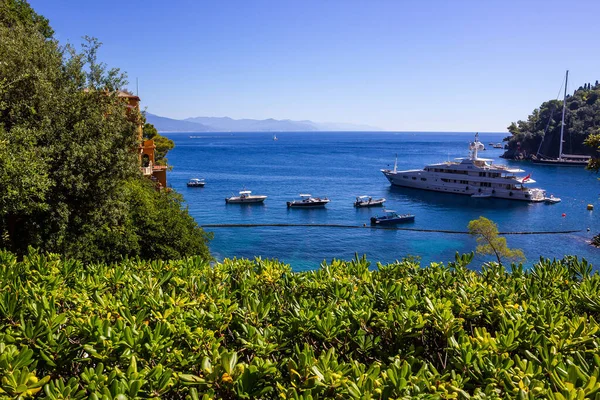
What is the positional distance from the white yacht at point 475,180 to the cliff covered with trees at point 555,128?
5410cm

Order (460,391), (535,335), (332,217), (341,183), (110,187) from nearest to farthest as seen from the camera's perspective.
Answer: (460,391)
(535,335)
(110,187)
(332,217)
(341,183)

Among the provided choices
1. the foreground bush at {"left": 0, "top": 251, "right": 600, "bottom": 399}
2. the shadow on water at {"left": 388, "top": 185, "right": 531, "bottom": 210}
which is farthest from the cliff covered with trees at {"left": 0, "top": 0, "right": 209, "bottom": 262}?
the shadow on water at {"left": 388, "top": 185, "right": 531, "bottom": 210}

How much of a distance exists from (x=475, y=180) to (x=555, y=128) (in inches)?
2531

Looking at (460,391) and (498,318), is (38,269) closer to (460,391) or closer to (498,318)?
(460,391)

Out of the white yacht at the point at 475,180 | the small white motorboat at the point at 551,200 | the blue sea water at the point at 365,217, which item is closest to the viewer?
the blue sea water at the point at 365,217

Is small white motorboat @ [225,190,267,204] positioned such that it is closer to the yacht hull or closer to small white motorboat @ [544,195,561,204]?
the yacht hull

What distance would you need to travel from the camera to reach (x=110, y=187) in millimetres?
13445

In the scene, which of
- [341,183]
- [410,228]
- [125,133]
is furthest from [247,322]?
[341,183]

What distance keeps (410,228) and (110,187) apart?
1279 inches

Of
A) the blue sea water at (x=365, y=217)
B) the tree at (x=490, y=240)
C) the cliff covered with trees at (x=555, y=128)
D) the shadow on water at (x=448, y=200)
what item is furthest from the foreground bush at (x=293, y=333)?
the cliff covered with trees at (x=555, y=128)

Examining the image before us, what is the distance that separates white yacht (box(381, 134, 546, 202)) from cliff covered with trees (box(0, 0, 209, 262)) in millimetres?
52254

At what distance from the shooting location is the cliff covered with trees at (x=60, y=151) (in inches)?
425

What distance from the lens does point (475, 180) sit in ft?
195

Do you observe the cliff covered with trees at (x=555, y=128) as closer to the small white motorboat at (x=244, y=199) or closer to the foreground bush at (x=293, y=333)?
the small white motorboat at (x=244, y=199)
